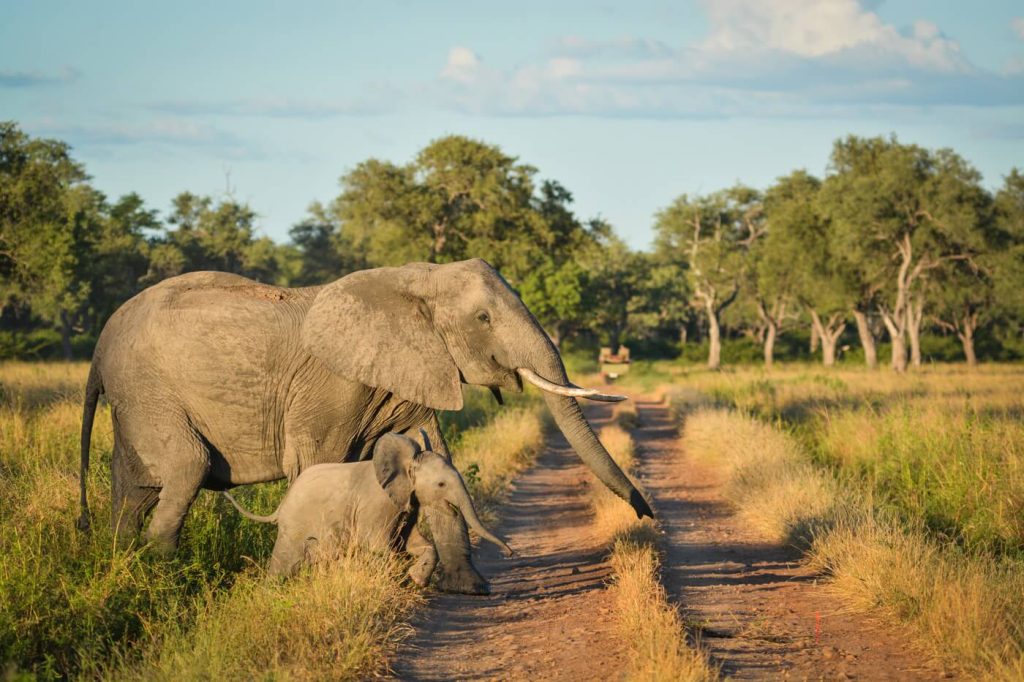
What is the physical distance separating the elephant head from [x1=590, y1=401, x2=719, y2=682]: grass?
651mm

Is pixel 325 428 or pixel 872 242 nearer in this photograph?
pixel 325 428

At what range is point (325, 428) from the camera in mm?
8008

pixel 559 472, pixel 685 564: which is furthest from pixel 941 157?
pixel 685 564

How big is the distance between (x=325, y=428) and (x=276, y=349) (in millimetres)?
664

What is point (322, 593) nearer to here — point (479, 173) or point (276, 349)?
point (276, 349)

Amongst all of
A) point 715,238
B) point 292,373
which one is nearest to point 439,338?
point 292,373

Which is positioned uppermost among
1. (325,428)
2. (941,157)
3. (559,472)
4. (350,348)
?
(941,157)

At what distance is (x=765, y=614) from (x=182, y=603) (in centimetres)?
375

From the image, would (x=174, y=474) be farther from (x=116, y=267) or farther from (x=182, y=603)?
(x=116, y=267)

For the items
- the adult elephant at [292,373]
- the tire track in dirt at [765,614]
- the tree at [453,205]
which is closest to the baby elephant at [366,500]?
the adult elephant at [292,373]

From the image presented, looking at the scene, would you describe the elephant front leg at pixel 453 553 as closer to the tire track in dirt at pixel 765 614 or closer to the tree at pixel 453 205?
the tire track in dirt at pixel 765 614

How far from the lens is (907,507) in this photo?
11.8 meters

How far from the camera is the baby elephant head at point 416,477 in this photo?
732cm

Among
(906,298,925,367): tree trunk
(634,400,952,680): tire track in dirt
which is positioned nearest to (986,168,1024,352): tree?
(906,298,925,367): tree trunk
